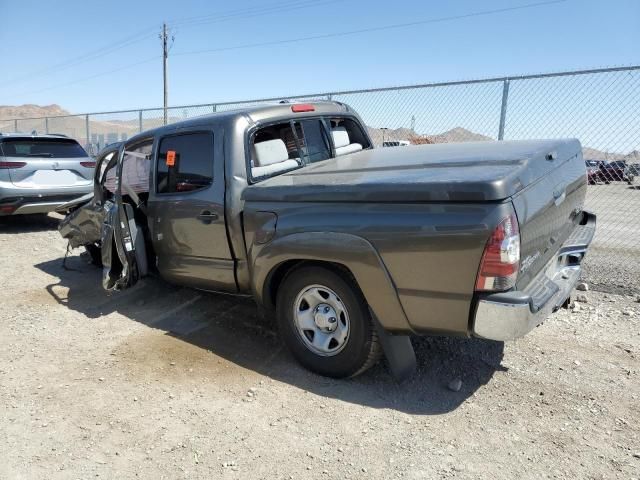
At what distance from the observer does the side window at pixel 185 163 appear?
3.92 m

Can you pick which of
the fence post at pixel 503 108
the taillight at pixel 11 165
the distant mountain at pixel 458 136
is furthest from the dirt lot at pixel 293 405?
the taillight at pixel 11 165

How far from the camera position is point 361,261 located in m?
2.89

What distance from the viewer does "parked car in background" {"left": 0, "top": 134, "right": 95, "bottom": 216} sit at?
8.07 m

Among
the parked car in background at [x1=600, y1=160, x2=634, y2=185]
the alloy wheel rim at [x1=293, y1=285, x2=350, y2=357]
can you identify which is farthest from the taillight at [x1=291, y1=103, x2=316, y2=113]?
the parked car in background at [x1=600, y1=160, x2=634, y2=185]

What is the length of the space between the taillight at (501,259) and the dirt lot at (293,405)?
2.96ft

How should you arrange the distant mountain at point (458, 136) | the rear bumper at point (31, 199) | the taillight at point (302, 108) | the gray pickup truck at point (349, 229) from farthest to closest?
1. the rear bumper at point (31, 199)
2. the distant mountain at point (458, 136)
3. the taillight at point (302, 108)
4. the gray pickup truck at point (349, 229)

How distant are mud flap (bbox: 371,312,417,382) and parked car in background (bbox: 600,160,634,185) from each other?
220 inches

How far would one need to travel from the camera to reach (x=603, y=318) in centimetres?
428

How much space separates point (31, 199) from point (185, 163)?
18.1 feet

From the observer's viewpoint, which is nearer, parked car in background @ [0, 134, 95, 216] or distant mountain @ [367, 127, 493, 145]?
distant mountain @ [367, 127, 493, 145]

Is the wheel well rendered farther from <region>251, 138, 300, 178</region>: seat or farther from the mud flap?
<region>251, 138, 300, 178</region>: seat

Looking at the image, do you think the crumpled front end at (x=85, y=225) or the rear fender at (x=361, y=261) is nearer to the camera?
the rear fender at (x=361, y=261)

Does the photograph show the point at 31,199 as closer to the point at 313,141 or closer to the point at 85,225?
the point at 85,225

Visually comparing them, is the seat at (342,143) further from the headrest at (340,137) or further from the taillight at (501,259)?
the taillight at (501,259)
